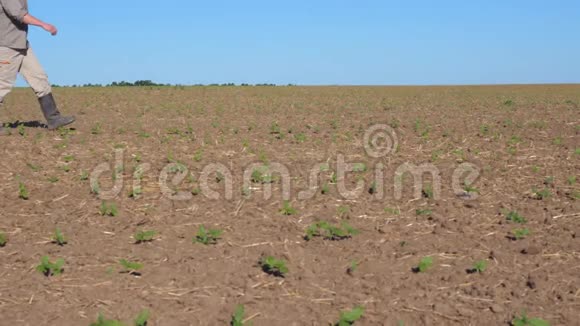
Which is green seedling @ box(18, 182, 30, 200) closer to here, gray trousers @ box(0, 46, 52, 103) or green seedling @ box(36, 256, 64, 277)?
green seedling @ box(36, 256, 64, 277)

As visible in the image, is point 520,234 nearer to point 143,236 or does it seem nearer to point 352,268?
point 352,268

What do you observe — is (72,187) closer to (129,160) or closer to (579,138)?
(129,160)

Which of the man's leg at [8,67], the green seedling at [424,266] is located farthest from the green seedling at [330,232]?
the man's leg at [8,67]

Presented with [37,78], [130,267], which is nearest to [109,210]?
[130,267]

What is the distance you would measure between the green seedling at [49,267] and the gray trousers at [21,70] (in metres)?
5.74

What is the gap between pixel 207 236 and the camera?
→ 504 centimetres

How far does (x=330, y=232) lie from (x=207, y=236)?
3.30 feet

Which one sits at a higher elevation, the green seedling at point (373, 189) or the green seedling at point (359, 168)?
the green seedling at point (359, 168)

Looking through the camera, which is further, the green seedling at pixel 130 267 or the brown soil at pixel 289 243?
the green seedling at pixel 130 267

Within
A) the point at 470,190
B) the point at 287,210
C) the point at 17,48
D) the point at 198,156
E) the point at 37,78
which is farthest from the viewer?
the point at 37,78

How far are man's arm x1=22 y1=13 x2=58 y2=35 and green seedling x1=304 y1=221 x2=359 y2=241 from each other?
5770mm

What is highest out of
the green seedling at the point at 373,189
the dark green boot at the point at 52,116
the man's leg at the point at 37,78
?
the man's leg at the point at 37,78

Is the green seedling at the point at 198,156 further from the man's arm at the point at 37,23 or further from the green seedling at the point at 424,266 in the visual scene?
the green seedling at the point at 424,266

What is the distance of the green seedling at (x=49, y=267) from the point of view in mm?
4340
